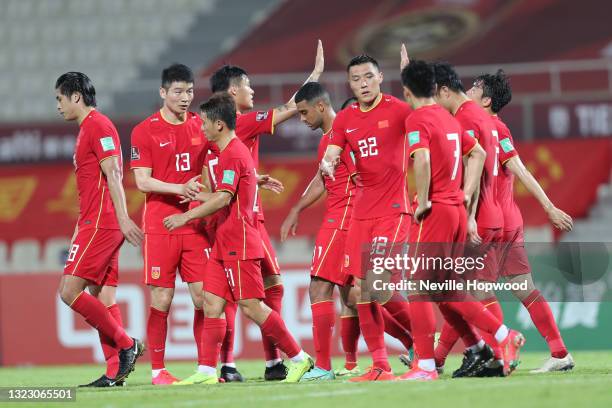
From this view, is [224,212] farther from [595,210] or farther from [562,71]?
[562,71]

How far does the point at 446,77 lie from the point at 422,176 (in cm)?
110

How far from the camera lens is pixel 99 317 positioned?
8.05 m

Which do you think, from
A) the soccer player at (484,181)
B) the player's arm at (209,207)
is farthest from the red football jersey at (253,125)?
the soccer player at (484,181)

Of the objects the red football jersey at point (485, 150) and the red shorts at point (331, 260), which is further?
the red shorts at point (331, 260)

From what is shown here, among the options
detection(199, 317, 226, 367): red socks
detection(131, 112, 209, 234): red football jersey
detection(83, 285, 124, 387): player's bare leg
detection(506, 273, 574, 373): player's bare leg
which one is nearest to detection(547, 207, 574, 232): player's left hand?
detection(506, 273, 574, 373): player's bare leg

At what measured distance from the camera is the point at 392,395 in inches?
246

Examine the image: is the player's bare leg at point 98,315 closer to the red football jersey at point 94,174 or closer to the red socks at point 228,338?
the red football jersey at point 94,174

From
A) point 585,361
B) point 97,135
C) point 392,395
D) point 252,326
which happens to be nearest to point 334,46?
point 252,326

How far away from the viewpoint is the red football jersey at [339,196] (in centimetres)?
847

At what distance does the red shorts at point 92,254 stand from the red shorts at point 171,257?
0.97ft

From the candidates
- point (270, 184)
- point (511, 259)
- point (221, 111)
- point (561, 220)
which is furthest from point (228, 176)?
point (561, 220)

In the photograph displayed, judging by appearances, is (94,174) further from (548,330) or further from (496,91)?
(548,330)

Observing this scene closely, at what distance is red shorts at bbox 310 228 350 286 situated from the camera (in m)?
8.30

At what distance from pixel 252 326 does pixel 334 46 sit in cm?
907
